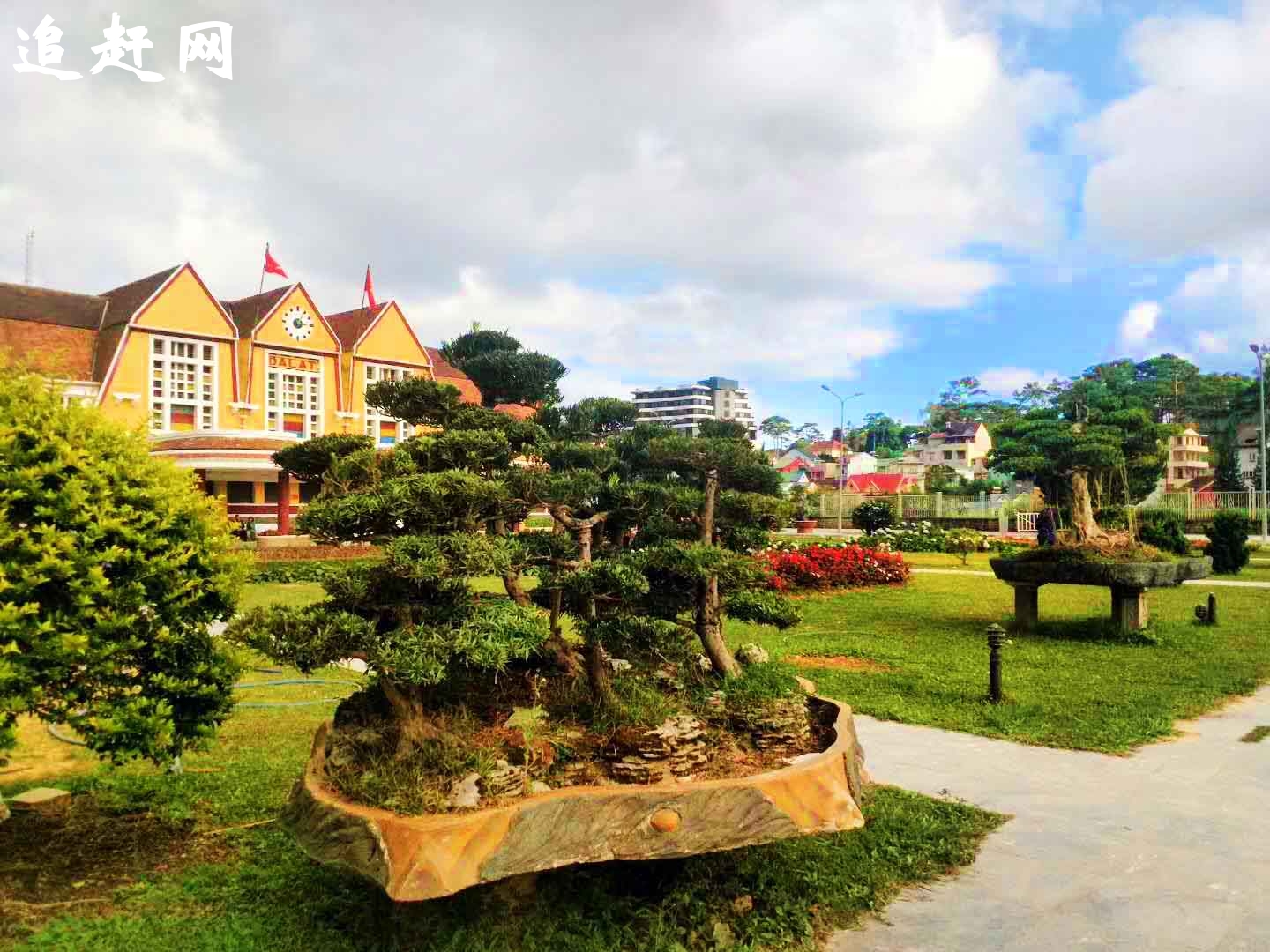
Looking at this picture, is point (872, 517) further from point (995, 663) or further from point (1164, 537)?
point (995, 663)

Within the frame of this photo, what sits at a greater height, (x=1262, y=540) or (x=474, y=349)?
(x=474, y=349)

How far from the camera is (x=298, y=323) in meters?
27.9

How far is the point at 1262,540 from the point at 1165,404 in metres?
41.6

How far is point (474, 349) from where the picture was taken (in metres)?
45.2

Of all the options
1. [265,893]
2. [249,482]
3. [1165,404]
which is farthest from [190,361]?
[1165,404]

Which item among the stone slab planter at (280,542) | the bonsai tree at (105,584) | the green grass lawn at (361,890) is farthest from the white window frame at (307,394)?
the bonsai tree at (105,584)

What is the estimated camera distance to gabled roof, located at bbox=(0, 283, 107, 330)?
78.1ft

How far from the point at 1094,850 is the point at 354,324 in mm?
30029

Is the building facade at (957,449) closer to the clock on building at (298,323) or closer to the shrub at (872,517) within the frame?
the shrub at (872,517)

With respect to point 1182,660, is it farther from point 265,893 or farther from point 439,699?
point 265,893

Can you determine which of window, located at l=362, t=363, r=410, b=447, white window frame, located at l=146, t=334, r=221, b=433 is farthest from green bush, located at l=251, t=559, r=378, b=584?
window, located at l=362, t=363, r=410, b=447

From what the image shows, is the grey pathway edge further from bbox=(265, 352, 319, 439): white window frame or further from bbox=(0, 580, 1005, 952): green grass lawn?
bbox=(265, 352, 319, 439): white window frame

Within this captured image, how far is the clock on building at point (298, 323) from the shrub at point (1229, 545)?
85.7ft

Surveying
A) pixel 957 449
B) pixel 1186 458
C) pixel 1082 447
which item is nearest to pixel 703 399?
pixel 957 449
